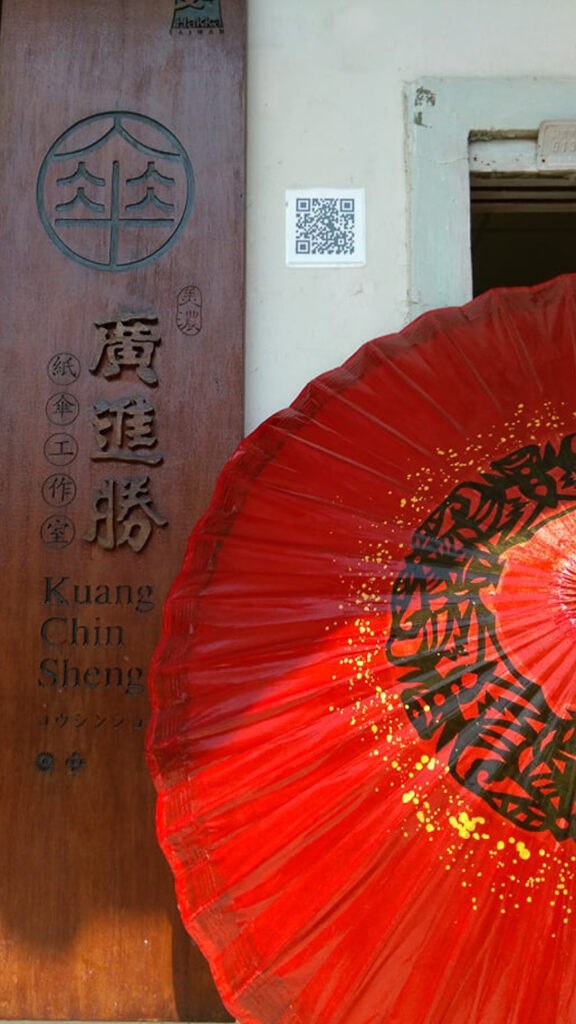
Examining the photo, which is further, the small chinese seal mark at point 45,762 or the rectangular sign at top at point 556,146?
the rectangular sign at top at point 556,146

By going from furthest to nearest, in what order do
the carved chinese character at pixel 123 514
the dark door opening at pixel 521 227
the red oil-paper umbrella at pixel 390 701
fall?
the dark door opening at pixel 521 227
the carved chinese character at pixel 123 514
the red oil-paper umbrella at pixel 390 701

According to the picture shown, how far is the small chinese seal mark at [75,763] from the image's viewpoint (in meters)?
1.94

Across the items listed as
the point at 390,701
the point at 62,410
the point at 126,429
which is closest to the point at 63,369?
the point at 62,410

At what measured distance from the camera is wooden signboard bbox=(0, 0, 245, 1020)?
74.4 inches

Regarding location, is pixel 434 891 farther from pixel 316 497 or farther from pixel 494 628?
pixel 316 497

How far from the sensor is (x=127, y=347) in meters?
2.11

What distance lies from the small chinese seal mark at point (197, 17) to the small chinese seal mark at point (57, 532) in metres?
1.25

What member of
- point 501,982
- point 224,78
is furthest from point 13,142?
point 501,982

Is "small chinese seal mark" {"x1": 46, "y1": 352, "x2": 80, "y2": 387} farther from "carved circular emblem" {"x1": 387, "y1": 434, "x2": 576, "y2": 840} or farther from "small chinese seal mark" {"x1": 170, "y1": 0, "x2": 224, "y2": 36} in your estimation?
"carved circular emblem" {"x1": 387, "y1": 434, "x2": 576, "y2": 840}

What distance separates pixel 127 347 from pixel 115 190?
1.31 feet

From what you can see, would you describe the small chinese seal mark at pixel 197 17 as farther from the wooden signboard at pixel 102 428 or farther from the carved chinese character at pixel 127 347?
the carved chinese character at pixel 127 347

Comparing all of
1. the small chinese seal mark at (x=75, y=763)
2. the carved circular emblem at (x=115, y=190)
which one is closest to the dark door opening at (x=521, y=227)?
the carved circular emblem at (x=115, y=190)

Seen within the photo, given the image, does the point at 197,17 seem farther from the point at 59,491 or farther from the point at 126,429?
the point at 59,491

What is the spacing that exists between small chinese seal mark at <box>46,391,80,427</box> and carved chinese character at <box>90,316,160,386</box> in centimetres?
9
